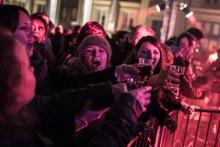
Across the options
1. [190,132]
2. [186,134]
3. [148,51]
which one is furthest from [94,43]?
[190,132]

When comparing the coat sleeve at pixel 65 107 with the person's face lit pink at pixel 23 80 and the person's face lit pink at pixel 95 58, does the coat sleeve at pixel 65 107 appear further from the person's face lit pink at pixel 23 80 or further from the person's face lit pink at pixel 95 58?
the person's face lit pink at pixel 95 58

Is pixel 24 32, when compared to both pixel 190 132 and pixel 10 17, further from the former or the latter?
pixel 190 132

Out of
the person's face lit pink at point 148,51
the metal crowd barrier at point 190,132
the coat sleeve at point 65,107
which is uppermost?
the person's face lit pink at point 148,51

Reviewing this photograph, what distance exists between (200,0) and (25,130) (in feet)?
86.4

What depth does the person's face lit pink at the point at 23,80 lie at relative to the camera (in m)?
1.67

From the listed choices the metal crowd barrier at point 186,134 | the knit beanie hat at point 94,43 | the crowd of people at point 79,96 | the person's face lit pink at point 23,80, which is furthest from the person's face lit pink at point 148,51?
the person's face lit pink at point 23,80

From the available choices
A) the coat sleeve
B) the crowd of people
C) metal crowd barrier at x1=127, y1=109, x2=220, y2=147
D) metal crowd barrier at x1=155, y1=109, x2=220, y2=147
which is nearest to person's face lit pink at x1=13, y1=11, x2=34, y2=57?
the crowd of people

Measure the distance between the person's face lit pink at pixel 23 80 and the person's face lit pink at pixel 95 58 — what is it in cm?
230

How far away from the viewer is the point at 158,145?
13.3ft

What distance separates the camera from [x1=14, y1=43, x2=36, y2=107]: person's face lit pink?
1669mm

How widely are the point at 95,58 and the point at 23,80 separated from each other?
2385 mm

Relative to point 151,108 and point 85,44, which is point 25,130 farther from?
point 85,44

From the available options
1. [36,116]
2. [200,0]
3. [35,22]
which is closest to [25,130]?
[36,116]

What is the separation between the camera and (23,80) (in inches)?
66.3
